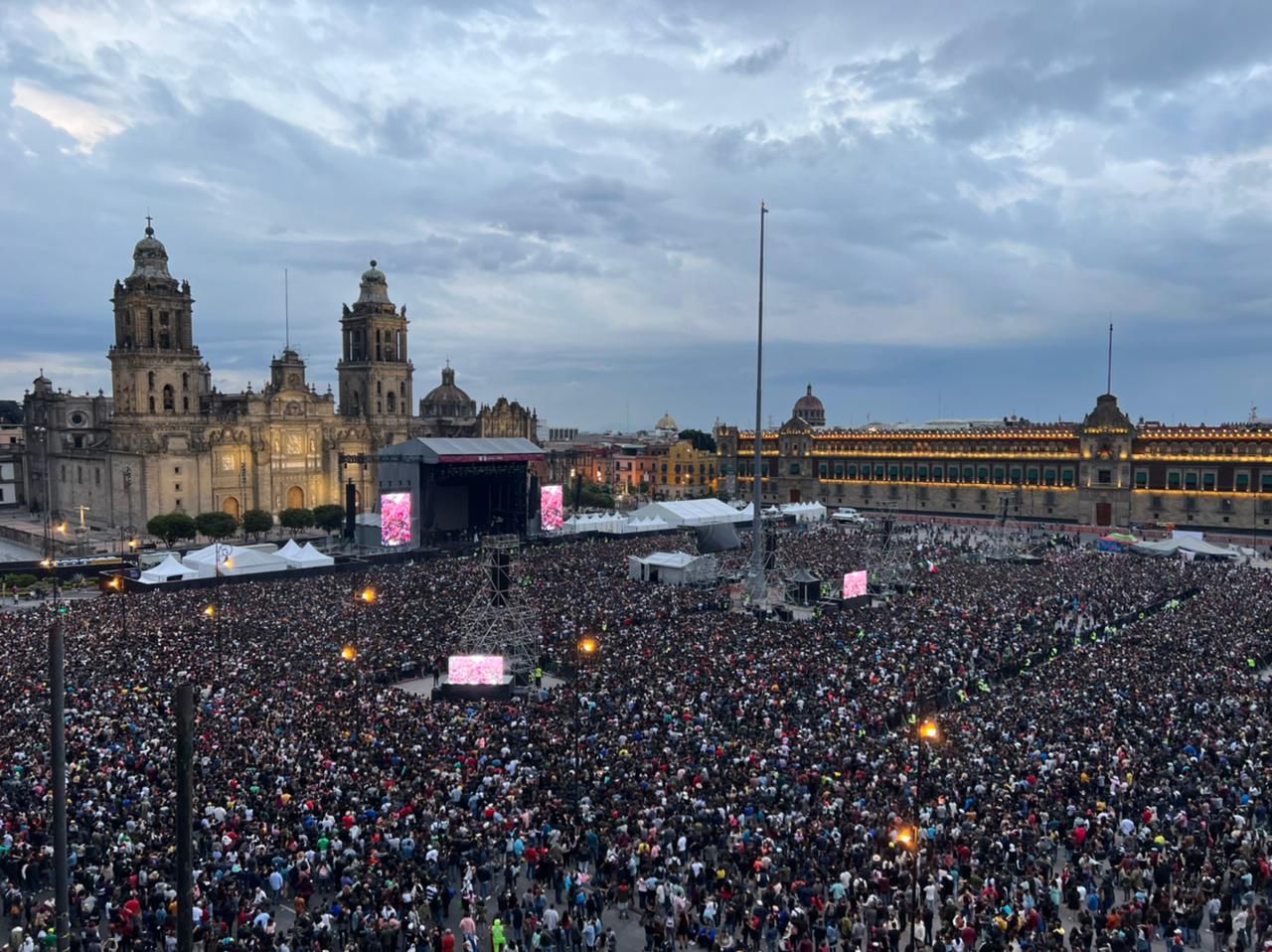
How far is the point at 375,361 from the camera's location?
90.8 metres

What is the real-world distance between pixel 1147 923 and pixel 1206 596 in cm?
3017

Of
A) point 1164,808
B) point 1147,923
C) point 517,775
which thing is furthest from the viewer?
point 517,775

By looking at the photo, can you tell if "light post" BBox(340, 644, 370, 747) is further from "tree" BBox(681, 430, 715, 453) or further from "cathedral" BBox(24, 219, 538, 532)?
"tree" BBox(681, 430, 715, 453)

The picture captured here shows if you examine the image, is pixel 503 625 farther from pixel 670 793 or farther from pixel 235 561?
pixel 235 561

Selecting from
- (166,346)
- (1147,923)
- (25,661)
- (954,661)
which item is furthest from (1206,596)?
(166,346)

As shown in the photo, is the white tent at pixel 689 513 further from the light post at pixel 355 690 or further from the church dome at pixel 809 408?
the church dome at pixel 809 408

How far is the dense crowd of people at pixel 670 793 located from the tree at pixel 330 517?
39.4 meters

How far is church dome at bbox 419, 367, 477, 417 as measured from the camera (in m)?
117

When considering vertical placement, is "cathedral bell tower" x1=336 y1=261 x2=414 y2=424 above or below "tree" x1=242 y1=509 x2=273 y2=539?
above

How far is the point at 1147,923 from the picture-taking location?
1476 cm

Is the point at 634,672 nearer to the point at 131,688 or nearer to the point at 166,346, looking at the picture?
the point at 131,688

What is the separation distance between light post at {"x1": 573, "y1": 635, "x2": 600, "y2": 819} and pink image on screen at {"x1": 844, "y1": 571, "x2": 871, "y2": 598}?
14281 mm

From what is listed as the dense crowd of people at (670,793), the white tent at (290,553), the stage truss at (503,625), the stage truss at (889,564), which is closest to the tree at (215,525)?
the white tent at (290,553)

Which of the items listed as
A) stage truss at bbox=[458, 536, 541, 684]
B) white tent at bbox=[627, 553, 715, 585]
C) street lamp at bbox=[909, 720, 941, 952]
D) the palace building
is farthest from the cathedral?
street lamp at bbox=[909, 720, 941, 952]
